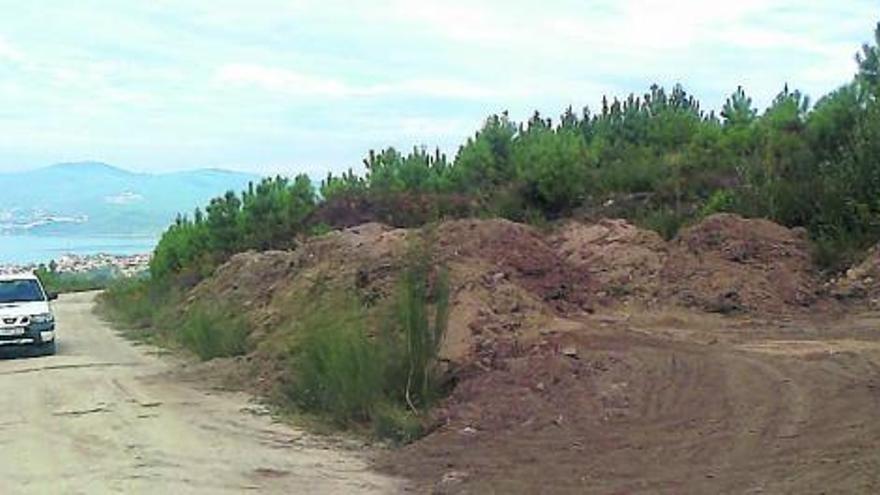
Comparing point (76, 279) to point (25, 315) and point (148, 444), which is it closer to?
point (25, 315)

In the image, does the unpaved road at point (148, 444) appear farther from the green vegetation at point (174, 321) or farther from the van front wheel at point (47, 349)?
the van front wheel at point (47, 349)

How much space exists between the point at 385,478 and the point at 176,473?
89.2 inches

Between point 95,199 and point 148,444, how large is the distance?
107757 millimetres

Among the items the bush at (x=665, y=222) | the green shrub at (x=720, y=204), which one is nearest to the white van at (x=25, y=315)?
the bush at (x=665, y=222)

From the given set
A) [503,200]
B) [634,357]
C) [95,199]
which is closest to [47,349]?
[503,200]

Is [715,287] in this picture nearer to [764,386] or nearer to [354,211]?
[764,386]

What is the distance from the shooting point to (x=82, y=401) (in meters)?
18.0

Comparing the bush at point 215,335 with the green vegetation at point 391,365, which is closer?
the green vegetation at point 391,365

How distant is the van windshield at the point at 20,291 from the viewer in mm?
25812

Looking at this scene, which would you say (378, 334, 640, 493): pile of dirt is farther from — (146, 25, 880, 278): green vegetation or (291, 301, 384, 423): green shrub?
(146, 25, 880, 278): green vegetation

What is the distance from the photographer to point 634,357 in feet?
48.2

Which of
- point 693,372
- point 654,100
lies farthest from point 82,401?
point 654,100

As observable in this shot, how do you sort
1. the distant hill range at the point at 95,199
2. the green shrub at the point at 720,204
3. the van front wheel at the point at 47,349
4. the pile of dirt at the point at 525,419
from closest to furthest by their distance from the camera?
the pile of dirt at the point at 525,419
the green shrub at the point at 720,204
the van front wheel at the point at 47,349
the distant hill range at the point at 95,199

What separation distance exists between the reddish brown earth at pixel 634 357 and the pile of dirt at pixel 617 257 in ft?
0.14
